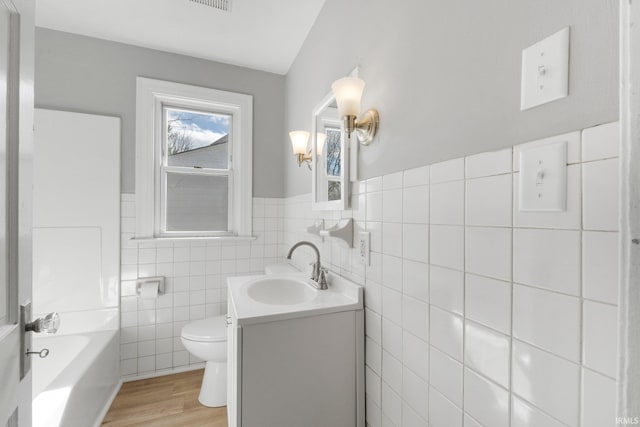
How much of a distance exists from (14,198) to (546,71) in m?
1.17

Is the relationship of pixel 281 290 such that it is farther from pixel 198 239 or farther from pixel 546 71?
pixel 546 71

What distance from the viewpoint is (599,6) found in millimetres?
479

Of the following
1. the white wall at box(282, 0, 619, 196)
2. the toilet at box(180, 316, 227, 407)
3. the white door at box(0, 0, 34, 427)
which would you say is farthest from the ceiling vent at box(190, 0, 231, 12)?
the toilet at box(180, 316, 227, 407)

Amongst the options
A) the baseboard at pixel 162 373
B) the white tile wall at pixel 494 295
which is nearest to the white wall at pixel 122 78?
the baseboard at pixel 162 373

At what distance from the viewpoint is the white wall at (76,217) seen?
5.96ft

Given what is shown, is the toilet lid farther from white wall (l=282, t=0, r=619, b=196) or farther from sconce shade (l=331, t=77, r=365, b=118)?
sconce shade (l=331, t=77, r=365, b=118)

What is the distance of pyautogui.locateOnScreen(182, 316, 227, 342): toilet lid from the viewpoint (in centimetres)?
171

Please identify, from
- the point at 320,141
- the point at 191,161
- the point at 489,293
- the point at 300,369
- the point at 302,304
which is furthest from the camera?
the point at 191,161

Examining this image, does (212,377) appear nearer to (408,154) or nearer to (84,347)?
(84,347)

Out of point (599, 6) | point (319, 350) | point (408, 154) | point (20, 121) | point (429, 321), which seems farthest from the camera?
point (319, 350)

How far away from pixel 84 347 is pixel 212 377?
808 mm

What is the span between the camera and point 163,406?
5.72ft

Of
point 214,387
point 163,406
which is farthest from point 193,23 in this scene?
point 163,406

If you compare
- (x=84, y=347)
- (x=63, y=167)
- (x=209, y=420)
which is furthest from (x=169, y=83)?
(x=209, y=420)
